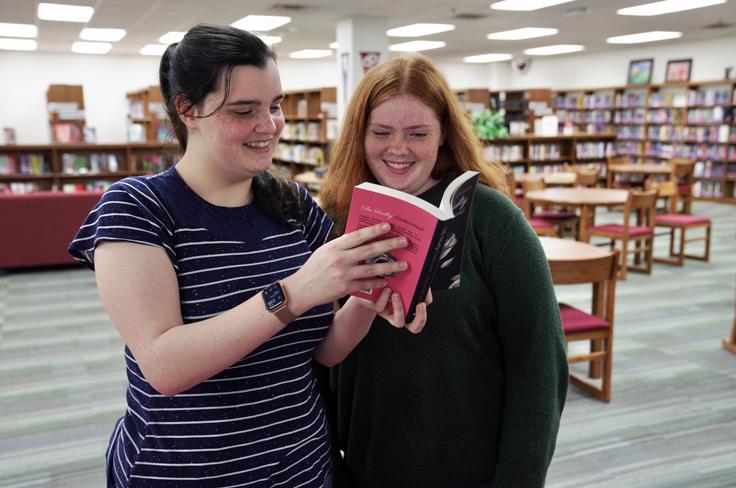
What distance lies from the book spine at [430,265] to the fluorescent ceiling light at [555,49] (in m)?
12.9

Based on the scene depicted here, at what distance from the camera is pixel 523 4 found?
778cm

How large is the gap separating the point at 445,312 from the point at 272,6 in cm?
731

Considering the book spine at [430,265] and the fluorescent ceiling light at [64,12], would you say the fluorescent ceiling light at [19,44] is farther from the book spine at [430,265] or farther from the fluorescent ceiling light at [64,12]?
the book spine at [430,265]

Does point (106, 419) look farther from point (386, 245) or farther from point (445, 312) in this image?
point (386, 245)

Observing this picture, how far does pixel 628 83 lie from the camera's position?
13.7 metres

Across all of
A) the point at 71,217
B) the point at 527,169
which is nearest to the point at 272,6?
the point at 71,217

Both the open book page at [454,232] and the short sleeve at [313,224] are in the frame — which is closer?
the open book page at [454,232]

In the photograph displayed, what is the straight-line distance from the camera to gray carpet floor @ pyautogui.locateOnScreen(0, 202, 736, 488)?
2840mm

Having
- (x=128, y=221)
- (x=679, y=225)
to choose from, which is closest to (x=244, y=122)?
(x=128, y=221)

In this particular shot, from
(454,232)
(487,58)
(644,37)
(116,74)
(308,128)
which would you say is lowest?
(454,232)

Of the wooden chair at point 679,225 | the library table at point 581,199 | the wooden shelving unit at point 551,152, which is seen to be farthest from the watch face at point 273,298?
the wooden shelving unit at point 551,152

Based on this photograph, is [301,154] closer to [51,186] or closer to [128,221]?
[51,186]

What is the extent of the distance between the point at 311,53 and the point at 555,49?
537 centimetres

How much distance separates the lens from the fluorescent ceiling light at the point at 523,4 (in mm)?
7633
